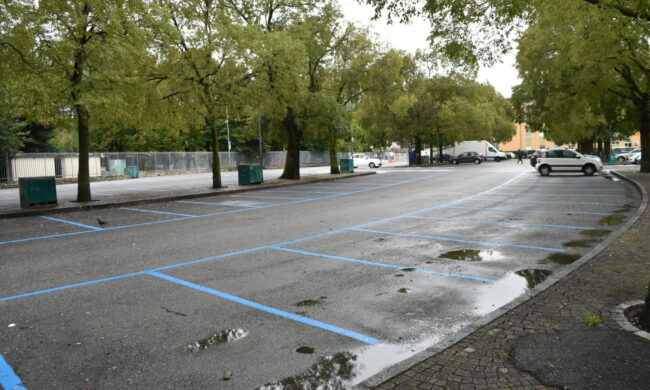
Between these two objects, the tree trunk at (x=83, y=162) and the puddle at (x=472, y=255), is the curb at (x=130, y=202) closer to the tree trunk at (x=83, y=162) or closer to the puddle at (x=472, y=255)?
the tree trunk at (x=83, y=162)

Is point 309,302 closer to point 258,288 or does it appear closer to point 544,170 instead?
point 258,288

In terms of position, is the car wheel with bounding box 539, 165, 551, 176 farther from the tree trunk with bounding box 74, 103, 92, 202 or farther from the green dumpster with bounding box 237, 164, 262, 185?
the tree trunk with bounding box 74, 103, 92, 202

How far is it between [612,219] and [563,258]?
15.9 feet

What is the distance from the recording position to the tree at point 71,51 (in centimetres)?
1455

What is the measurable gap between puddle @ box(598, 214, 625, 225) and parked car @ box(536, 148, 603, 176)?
17.9m

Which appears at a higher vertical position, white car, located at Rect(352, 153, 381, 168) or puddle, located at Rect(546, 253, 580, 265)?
white car, located at Rect(352, 153, 381, 168)

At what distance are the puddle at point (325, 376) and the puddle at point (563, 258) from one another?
4783mm

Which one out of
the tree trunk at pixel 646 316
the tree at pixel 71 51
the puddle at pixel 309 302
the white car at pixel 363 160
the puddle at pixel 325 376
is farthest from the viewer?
the white car at pixel 363 160

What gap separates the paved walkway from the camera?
11.3 feet

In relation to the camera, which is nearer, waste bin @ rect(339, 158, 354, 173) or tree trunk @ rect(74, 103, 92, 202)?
tree trunk @ rect(74, 103, 92, 202)

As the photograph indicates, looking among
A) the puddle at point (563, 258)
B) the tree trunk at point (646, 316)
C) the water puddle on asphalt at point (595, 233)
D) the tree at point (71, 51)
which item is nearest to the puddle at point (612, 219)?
the water puddle on asphalt at point (595, 233)

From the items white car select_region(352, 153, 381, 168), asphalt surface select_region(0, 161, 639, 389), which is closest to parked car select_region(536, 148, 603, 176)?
asphalt surface select_region(0, 161, 639, 389)

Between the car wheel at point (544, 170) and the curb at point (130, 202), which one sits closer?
the curb at point (130, 202)

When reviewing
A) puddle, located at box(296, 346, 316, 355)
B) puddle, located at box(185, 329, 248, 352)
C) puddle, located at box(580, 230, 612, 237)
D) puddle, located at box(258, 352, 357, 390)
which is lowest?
puddle, located at box(258, 352, 357, 390)
